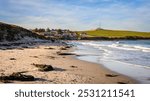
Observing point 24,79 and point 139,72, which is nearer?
point 24,79

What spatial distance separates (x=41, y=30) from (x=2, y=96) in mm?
113225

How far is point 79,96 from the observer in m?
7.80

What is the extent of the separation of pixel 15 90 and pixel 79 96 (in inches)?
73.9

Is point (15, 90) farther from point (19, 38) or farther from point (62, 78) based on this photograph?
point (19, 38)

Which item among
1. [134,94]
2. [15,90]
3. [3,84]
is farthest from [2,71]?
[134,94]

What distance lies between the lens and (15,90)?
27.6 feet

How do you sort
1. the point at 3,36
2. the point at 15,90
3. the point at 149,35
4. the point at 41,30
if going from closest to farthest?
the point at 15,90, the point at 3,36, the point at 41,30, the point at 149,35

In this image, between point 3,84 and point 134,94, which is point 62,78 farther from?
point 134,94

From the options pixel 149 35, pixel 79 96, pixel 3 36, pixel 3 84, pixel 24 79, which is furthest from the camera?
pixel 149 35

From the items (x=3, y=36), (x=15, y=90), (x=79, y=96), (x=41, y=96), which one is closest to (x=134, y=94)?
(x=79, y=96)

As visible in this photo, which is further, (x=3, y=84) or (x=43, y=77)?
(x=43, y=77)

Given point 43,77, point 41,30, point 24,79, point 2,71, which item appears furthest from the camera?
point 41,30

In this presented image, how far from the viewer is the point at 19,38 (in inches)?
1815

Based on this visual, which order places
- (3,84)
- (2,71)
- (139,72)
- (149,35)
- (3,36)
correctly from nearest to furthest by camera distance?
1. (3,84)
2. (2,71)
3. (139,72)
4. (3,36)
5. (149,35)
